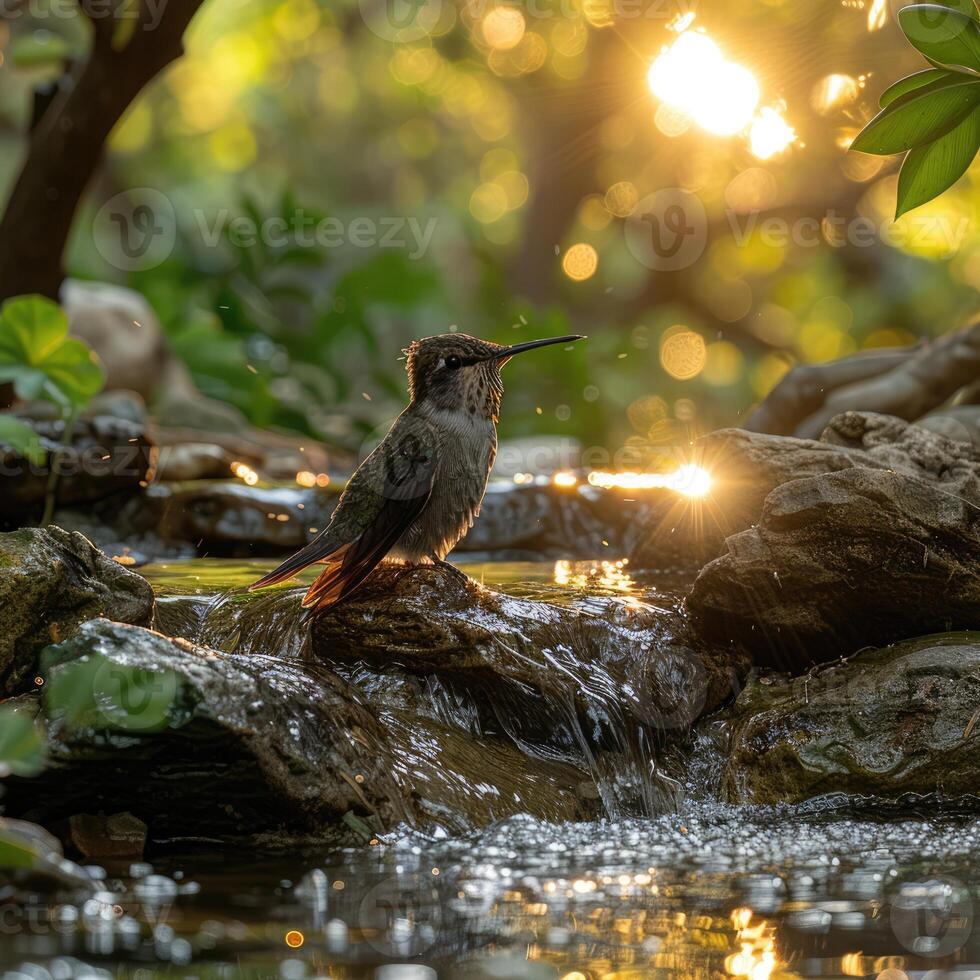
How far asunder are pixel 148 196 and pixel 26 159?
18277 mm

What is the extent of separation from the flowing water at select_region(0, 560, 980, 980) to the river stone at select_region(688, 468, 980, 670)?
843 millimetres

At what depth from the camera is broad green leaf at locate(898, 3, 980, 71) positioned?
314 cm

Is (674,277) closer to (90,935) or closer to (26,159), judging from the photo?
(26,159)

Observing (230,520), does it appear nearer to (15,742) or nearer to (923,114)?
(15,742)

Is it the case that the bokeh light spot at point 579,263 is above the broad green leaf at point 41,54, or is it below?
above

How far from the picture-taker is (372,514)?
491cm

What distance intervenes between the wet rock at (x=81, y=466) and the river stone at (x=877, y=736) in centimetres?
419

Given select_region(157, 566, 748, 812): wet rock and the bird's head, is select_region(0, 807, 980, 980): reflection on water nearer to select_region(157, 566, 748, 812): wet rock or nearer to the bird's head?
select_region(157, 566, 748, 812): wet rock

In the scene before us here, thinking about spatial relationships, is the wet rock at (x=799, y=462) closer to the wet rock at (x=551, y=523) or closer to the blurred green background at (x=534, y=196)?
the wet rock at (x=551, y=523)

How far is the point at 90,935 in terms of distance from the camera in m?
2.79

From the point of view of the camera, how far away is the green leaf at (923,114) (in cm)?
327

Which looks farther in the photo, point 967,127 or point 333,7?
point 333,7

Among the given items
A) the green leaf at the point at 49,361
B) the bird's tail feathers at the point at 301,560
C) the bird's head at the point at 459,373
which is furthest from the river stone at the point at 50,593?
the green leaf at the point at 49,361

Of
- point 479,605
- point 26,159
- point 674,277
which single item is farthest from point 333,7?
point 479,605
